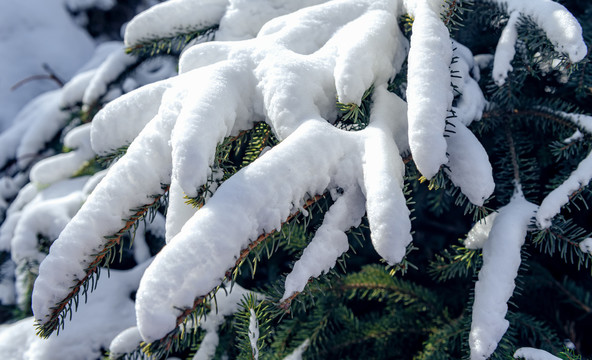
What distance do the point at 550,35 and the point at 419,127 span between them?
1.61ft

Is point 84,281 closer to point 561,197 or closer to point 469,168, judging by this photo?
point 469,168

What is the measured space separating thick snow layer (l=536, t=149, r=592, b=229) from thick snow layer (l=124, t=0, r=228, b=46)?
3.43 feet

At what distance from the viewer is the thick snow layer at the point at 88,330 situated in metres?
1.28

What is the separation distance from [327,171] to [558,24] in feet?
2.15

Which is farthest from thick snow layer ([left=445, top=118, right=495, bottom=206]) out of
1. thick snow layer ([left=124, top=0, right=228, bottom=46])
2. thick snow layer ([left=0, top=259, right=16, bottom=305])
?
thick snow layer ([left=0, top=259, right=16, bottom=305])

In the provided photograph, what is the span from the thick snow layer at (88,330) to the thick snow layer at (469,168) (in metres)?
1.16

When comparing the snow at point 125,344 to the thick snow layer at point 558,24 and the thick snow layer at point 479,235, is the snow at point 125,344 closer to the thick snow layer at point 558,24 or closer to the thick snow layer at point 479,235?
the thick snow layer at point 479,235

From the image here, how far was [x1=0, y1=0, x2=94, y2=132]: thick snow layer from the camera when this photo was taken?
11.0 feet

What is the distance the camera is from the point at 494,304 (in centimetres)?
88

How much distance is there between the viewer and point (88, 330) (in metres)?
1.32

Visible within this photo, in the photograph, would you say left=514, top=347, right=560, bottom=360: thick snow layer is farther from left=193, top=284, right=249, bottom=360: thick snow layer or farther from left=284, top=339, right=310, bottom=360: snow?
left=193, top=284, right=249, bottom=360: thick snow layer

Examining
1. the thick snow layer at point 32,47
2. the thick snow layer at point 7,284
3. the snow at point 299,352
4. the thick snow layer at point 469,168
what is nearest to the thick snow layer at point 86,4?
the thick snow layer at point 32,47

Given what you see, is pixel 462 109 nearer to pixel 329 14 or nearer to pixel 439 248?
pixel 329 14

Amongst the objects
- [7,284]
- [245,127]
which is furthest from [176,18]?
[7,284]
